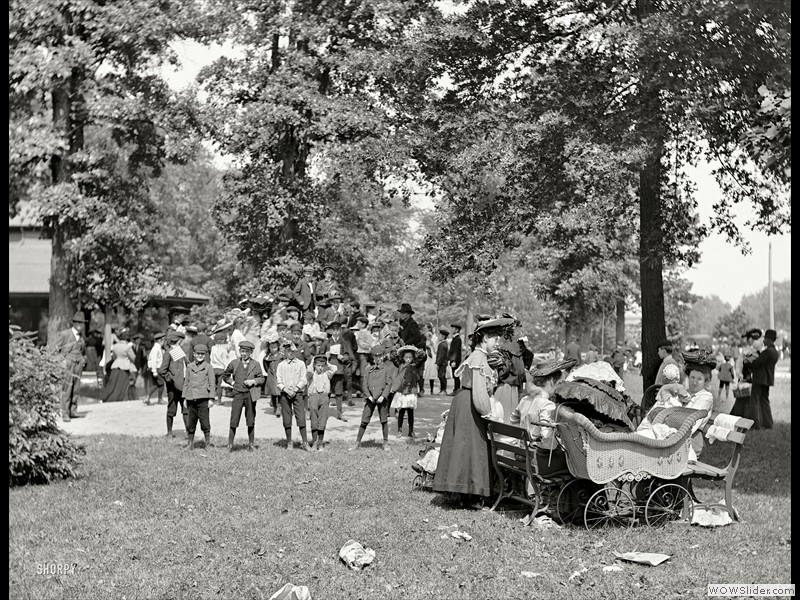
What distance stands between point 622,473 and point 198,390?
23.2 feet

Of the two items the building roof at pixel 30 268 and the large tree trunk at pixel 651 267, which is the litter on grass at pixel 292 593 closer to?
the large tree trunk at pixel 651 267

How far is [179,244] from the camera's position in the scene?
160 ft

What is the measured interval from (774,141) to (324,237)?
2544cm

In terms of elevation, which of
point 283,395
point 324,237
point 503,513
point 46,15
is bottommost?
point 503,513

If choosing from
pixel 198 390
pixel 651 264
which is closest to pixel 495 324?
pixel 198 390

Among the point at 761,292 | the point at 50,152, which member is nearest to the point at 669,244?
the point at 50,152

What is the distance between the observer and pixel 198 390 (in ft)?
43.5

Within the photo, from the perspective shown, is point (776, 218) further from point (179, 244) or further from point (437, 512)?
point (179, 244)

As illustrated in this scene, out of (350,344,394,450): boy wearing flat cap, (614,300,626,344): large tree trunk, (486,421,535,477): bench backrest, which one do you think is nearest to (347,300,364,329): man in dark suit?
(350,344,394,450): boy wearing flat cap

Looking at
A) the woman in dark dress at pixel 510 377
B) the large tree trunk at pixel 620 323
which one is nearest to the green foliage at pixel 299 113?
the woman in dark dress at pixel 510 377

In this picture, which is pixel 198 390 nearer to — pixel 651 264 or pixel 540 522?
pixel 540 522

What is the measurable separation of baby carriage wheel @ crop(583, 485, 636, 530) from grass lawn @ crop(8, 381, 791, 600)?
6.1 inches

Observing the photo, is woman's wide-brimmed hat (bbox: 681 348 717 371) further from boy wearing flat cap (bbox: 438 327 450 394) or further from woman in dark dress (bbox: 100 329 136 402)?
woman in dark dress (bbox: 100 329 136 402)

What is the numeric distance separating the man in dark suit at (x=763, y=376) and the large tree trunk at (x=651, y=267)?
5.49ft
